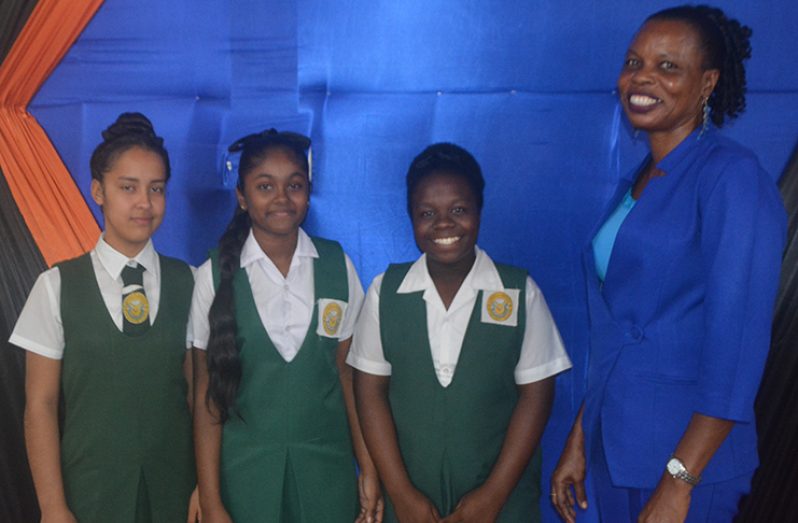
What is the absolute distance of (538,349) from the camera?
180 cm

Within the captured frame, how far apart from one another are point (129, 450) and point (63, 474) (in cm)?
19

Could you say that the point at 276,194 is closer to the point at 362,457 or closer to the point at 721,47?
the point at 362,457

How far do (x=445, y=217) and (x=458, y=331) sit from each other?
0.28 m

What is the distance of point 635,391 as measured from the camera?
1421mm

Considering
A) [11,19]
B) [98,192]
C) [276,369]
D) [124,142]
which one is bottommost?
[276,369]

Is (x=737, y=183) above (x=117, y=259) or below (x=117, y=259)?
above

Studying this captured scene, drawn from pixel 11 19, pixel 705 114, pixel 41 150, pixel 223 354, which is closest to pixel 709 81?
pixel 705 114

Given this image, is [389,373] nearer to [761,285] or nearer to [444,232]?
[444,232]

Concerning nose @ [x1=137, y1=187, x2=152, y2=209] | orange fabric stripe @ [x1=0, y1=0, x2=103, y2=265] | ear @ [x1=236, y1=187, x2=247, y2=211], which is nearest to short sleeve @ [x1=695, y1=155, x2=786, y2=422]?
ear @ [x1=236, y1=187, x2=247, y2=211]

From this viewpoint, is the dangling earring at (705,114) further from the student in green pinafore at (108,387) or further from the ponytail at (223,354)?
the student in green pinafore at (108,387)

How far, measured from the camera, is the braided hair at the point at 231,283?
1.80 metres

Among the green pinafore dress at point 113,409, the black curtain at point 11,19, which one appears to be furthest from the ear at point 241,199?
the black curtain at point 11,19

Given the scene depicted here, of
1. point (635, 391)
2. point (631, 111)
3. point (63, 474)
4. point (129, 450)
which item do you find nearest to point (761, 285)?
point (635, 391)

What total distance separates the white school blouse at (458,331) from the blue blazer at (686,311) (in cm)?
26
